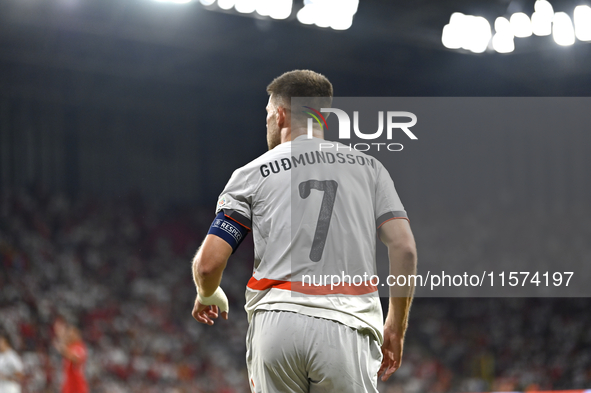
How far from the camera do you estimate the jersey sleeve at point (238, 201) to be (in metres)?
2.04

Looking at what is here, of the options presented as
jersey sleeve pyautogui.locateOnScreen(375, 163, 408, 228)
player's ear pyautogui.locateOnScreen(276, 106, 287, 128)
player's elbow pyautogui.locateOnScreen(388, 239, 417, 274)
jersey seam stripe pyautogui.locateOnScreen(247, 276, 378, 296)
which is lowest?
jersey seam stripe pyautogui.locateOnScreen(247, 276, 378, 296)

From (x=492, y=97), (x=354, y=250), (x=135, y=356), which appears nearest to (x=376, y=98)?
(x=492, y=97)

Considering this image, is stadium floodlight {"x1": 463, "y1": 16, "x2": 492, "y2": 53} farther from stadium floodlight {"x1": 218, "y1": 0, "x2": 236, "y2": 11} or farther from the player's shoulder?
the player's shoulder

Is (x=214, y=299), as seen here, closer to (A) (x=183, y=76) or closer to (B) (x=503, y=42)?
(B) (x=503, y=42)

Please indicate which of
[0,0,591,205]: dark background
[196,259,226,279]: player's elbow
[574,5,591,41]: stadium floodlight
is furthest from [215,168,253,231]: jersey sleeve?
[574,5,591,41]: stadium floodlight

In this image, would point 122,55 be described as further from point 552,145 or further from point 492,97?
point 552,145

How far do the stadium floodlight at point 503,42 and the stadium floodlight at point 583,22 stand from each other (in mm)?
1113

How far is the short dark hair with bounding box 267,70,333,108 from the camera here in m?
2.13

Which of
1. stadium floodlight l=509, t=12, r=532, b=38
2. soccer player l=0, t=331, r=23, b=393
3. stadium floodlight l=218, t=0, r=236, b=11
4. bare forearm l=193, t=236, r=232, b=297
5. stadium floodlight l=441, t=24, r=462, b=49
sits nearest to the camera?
bare forearm l=193, t=236, r=232, b=297

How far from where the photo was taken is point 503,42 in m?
11.1

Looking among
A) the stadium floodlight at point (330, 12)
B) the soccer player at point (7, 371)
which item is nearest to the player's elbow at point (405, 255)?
the soccer player at point (7, 371)

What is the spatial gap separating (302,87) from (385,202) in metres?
0.51

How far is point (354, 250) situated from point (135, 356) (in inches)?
429

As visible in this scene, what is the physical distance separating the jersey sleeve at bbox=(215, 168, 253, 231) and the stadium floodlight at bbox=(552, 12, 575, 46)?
10002mm
